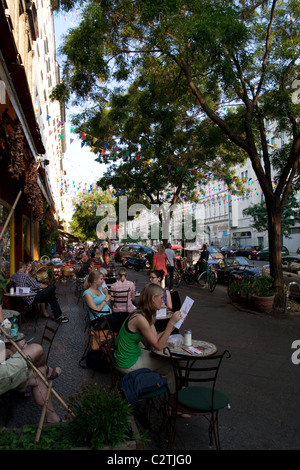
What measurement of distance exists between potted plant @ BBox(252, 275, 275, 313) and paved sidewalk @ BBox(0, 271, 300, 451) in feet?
→ 1.18

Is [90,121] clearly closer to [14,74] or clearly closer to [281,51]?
[281,51]

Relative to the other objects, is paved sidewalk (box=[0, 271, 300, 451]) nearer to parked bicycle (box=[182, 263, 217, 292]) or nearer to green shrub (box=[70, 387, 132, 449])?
green shrub (box=[70, 387, 132, 449])

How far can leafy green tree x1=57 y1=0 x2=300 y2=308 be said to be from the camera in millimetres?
8164

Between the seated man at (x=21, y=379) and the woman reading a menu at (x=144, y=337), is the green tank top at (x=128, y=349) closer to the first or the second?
the woman reading a menu at (x=144, y=337)

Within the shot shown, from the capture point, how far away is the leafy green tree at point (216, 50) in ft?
26.8

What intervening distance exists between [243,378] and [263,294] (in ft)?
16.1

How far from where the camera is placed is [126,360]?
371cm

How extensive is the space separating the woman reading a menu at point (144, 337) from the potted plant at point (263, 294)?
20.0ft

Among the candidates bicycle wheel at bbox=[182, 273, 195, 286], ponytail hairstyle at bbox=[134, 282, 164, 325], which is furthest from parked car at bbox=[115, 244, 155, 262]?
ponytail hairstyle at bbox=[134, 282, 164, 325]

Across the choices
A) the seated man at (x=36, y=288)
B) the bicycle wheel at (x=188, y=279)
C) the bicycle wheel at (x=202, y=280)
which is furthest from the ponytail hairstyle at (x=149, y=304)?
the bicycle wheel at (x=188, y=279)

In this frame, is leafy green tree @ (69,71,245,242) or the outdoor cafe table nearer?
the outdoor cafe table

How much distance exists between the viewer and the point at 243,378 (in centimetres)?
495
